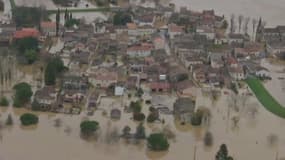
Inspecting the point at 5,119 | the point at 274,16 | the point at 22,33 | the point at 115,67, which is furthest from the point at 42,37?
the point at 274,16

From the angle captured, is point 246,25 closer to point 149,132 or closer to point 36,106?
point 149,132

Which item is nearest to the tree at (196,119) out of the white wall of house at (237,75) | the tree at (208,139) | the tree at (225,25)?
the tree at (208,139)

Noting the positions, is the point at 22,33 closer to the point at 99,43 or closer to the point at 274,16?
the point at 99,43

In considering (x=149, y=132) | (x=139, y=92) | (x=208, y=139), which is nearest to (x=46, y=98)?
(x=139, y=92)

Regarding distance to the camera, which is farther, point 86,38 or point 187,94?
point 86,38

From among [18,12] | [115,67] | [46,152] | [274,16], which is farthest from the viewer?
[274,16]

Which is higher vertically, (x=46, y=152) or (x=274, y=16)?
(x=274, y=16)
